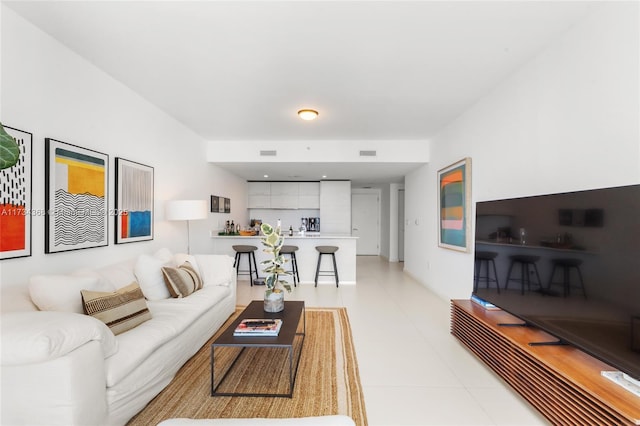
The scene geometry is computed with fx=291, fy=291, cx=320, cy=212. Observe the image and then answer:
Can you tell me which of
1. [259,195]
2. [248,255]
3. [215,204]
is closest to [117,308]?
[248,255]

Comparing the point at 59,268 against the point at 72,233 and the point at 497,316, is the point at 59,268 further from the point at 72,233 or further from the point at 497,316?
the point at 497,316

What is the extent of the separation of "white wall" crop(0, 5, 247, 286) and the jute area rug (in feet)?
4.36

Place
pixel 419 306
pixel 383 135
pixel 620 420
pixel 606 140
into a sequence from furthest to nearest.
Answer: pixel 383 135, pixel 419 306, pixel 606 140, pixel 620 420

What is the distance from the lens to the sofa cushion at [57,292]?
1.83 m

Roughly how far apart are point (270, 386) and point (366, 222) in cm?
764

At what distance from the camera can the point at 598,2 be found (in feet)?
6.01

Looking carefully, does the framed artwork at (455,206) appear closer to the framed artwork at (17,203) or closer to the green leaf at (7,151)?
the green leaf at (7,151)

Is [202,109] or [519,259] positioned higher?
[202,109]

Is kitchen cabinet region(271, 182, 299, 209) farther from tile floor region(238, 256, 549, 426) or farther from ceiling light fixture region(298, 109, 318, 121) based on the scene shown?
ceiling light fixture region(298, 109, 318, 121)

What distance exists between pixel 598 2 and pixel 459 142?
2.10m

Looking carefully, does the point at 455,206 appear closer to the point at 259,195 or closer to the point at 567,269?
the point at 567,269

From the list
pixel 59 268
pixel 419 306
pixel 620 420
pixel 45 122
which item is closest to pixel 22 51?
pixel 45 122

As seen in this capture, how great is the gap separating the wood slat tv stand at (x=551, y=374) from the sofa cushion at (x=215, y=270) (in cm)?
264

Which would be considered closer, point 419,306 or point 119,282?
point 119,282
